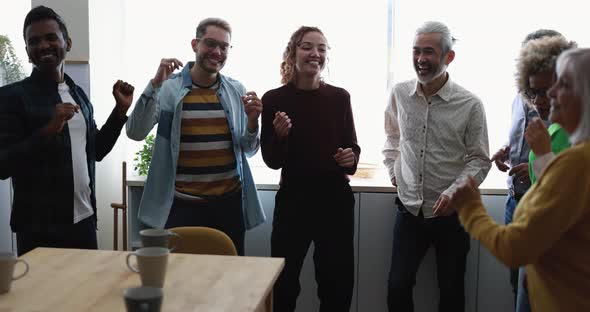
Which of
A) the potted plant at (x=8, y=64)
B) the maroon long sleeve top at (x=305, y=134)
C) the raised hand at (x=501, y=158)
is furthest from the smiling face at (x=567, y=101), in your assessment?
the potted plant at (x=8, y=64)

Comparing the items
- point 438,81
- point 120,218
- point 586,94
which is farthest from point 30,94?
point 586,94

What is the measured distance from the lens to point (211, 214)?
2705 mm

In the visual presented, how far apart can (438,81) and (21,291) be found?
2.01 m

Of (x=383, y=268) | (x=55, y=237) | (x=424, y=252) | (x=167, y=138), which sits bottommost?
(x=383, y=268)

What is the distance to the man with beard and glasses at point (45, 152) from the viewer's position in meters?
2.33

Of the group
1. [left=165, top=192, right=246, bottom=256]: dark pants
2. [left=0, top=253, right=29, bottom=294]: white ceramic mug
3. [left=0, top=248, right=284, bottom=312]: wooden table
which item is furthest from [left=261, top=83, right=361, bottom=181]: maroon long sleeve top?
[left=0, top=253, right=29, bottom=294]: white ceramic mug

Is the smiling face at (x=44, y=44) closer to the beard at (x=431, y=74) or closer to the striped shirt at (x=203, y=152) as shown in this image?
the striped shirt at (x=203, y=152)

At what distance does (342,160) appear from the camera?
2705 millimetres

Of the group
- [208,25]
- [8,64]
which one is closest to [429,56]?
[208,25]

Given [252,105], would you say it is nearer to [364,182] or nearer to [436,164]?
[436,164]

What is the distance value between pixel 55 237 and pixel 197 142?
725 millimetres

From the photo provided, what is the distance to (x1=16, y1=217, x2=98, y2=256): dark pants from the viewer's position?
239 centimetres

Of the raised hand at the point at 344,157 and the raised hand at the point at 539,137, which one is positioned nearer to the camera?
the raised hand at the point at 539,137

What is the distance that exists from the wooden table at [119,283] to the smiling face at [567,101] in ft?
2.95
